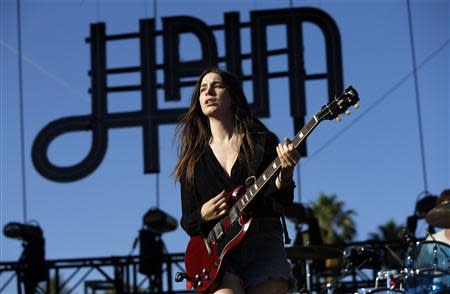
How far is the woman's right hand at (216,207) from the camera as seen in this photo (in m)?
5.36

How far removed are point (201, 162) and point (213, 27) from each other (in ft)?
31.2

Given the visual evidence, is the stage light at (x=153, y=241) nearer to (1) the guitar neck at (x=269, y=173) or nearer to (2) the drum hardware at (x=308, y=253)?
(2) the drum hardware at (x=308, y=253)

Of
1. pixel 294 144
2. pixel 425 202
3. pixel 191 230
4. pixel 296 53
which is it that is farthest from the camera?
pixel 296 53

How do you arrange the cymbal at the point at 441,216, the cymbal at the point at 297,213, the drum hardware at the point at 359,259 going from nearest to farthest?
the cymbal at the point at 441,216 → the drum hardware at the point at 359,259 → the cymbal at the point at 297,213

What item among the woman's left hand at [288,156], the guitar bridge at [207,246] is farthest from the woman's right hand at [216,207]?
the woman's left hand at [288,156]

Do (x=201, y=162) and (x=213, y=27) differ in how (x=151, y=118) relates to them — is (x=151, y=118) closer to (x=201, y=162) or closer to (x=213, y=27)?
(x=213, y=27)

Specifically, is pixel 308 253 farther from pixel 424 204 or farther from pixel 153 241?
pixel 153 241

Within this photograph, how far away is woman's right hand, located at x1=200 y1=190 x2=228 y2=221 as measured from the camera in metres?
5.36

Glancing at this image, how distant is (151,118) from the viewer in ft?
48.0

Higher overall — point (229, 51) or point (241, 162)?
point (229, 51)

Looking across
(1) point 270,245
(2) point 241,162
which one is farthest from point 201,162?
(1) point 270,245

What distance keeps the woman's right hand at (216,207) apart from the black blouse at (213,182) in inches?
2.4

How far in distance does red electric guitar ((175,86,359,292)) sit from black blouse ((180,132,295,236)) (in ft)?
0.26

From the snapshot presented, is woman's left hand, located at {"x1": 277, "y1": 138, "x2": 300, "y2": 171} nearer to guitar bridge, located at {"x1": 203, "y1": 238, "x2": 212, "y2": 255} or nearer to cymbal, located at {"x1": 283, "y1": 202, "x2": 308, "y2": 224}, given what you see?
guitar bridge, located at {"x1": 203, "y1": 238, "x2": 212, "y2": 255}
